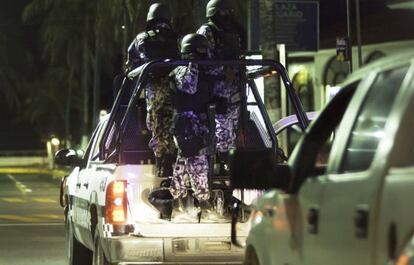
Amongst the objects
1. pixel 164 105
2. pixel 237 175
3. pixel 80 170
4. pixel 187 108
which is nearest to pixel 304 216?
pixel 237 175

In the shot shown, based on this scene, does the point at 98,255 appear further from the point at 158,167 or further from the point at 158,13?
the point at 158,13

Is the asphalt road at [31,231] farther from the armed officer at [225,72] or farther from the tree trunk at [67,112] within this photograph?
the tree trunk at [67,112]

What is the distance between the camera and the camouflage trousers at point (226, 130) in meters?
8.80

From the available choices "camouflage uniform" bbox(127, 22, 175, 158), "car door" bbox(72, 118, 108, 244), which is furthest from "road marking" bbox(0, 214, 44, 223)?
"camouflage uniform" bbox(127, 22, 175, 158)

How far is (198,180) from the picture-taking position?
311 inches

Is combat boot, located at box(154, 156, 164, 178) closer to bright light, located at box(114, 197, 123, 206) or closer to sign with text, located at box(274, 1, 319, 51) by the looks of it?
bright light, located at box(114, 197, 123, 206)

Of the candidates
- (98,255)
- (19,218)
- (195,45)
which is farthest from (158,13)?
(19,218)

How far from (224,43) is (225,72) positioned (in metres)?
0.45

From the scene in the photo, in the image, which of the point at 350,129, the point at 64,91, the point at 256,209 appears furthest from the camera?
the point at 64,91

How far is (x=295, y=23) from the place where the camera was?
59.0 feet

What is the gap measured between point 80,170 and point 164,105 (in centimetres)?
159

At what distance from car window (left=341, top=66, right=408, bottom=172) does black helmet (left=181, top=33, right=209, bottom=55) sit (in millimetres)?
3863

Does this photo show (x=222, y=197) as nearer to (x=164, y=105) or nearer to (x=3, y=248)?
(x=164, y=105)

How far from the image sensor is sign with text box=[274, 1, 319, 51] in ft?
58.4
